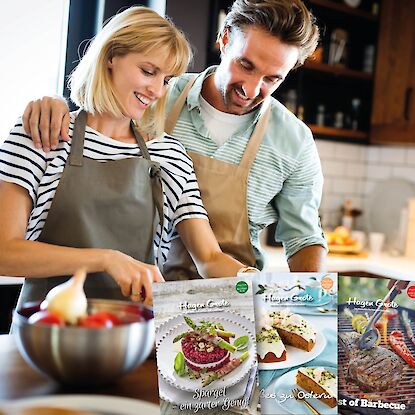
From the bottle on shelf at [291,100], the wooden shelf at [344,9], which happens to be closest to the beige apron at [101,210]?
the bottle on shelf at [291,100]

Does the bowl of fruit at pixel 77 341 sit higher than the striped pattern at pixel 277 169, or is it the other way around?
the striped pattern at pixel 277 169

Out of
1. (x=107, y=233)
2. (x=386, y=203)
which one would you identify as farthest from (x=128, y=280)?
(x=386, y=203)

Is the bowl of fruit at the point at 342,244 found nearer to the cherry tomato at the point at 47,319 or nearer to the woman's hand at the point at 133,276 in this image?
the woman's hand at the point at 133,276

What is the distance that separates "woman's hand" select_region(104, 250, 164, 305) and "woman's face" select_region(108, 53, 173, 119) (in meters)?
0.39

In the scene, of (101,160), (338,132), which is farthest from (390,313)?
(338,132)

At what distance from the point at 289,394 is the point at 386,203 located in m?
2.84

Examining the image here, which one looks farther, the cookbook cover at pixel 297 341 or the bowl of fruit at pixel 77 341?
the cookbook cover at pixel 297 341

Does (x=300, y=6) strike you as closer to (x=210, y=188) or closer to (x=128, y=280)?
(x=210, y=188)

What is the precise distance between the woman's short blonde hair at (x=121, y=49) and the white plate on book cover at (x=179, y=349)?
0.55 m

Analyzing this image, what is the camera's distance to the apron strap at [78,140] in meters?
1.33

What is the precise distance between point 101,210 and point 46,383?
43 cm

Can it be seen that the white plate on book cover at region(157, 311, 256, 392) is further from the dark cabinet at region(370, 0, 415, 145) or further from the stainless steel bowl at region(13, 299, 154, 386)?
the dark cabinet at region(370, 0, 415, 145)

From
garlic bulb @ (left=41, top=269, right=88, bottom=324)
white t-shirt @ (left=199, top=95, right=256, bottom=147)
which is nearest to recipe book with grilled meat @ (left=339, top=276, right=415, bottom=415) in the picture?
garlic bulb @ (left=41, top=269, right=88, bottom=324)

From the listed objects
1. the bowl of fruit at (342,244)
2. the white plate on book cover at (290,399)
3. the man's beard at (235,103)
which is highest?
the man's beard at (235,103)
